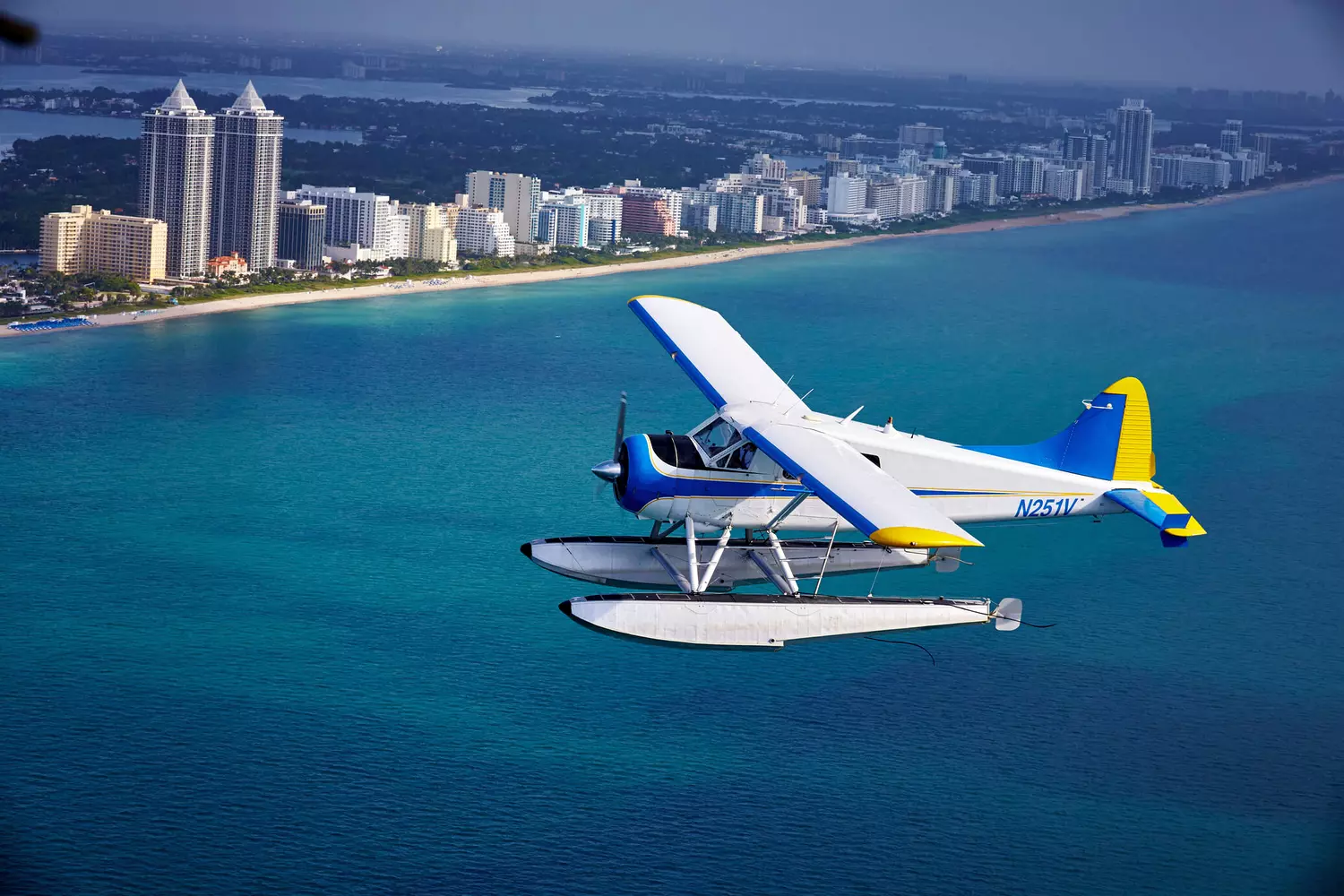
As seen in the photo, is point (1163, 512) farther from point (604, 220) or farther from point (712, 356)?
point (604, 220)

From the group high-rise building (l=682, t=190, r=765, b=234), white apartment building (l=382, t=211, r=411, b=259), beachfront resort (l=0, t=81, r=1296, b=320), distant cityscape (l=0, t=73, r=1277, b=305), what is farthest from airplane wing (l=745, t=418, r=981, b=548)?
high-rise building (l=682, t=190, r=765, b=234)

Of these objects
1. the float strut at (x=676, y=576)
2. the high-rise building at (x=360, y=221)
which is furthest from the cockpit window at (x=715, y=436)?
Result: the high-rise building at (x=360, y=221)

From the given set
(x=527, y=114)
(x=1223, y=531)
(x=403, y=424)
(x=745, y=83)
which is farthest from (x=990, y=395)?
(x=745, y=83)

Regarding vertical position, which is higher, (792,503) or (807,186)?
(807,186)

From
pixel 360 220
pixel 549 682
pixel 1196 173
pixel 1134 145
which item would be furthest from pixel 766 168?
pixel 549 682

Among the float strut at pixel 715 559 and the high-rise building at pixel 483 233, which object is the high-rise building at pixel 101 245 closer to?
the high-rise building at pixel 483 233

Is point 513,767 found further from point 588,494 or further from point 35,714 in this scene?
point 588,494
